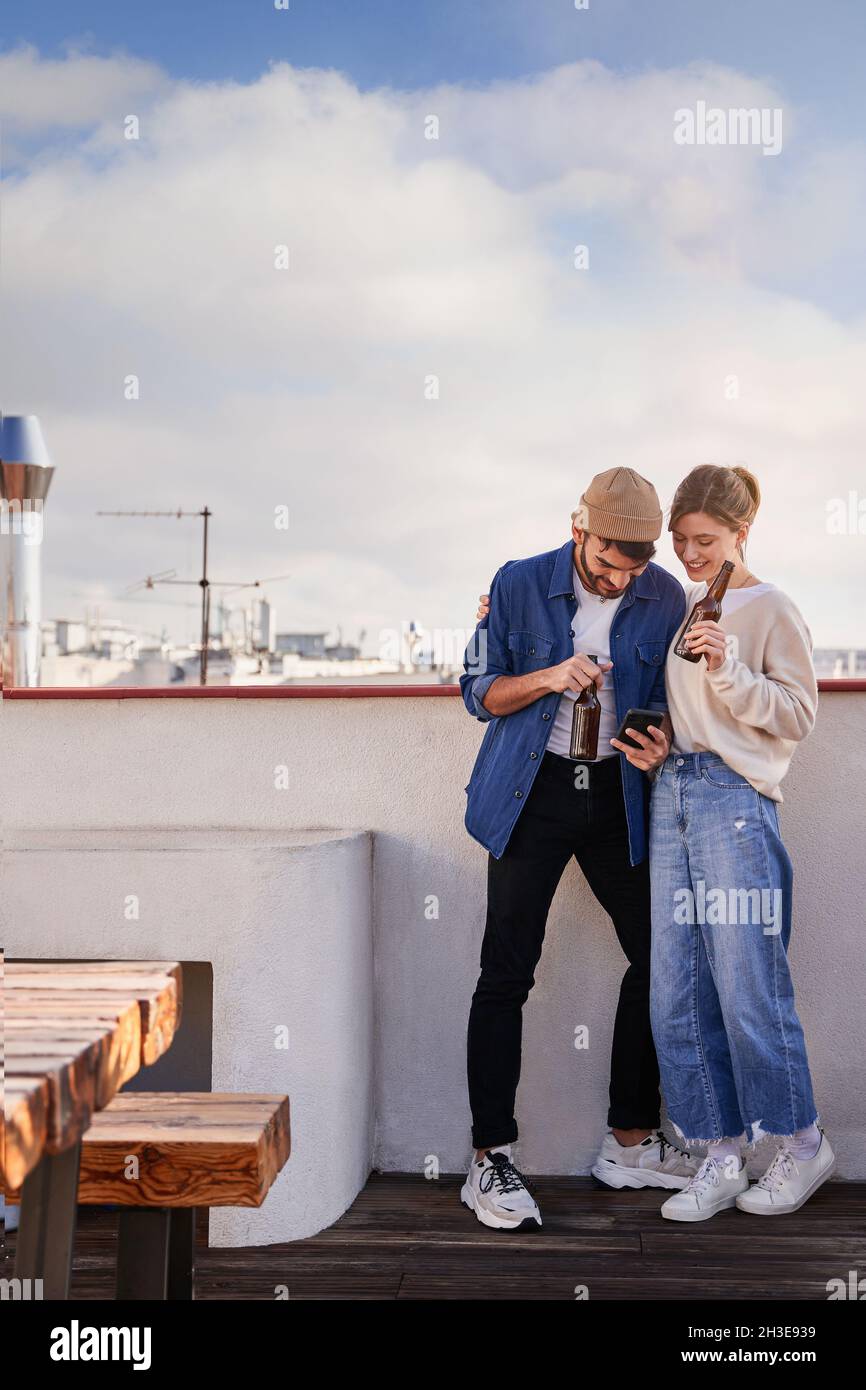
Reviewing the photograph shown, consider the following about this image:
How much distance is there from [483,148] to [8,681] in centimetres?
3306

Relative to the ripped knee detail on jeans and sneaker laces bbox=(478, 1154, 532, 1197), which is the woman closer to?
the ripped knee detail on jeans

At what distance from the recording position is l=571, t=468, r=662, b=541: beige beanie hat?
2883mm

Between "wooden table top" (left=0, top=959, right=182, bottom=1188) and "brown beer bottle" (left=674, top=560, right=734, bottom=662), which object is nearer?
"wooden table top" (left=0, top=959, right=182, bottom=1188)

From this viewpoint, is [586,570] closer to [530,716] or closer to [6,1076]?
[530,716]

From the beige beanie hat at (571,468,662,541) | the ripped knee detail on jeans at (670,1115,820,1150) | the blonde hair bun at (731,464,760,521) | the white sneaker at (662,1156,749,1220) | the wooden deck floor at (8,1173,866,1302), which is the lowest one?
the wooden deck floor at (8,1173,866,1302)

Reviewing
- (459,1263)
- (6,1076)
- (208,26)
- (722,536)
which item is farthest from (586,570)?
(208,26)

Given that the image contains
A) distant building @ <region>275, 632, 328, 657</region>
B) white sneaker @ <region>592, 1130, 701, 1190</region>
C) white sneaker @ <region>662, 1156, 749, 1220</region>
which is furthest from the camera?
distant building @ <region>275, 632, 328, 657</region>

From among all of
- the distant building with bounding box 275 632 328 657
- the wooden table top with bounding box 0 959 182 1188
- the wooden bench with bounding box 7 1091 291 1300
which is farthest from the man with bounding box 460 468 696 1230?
the distant building with bounding box 275 632 328 657

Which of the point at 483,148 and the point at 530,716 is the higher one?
the point at 483,148

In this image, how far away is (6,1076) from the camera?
1.29 metres

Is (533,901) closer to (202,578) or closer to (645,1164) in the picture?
(645,1164)

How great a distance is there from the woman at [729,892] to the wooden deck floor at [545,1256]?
5.1 inches

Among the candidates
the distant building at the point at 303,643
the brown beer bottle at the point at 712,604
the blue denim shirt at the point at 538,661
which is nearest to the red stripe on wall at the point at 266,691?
the blue denim shirt at the point at 538,661

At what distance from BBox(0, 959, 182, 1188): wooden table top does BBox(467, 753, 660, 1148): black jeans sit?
134 cm
